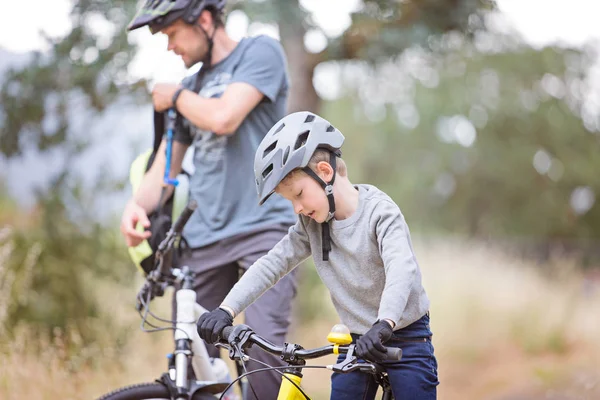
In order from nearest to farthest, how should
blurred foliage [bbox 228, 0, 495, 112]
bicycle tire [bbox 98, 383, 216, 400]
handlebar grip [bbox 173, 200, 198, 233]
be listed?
bicycle tire [bbox 98, 383, 216, 400]
handlebar grip [bbox 173, 200, 198, 233]
blurred foliage [bbox 228, 0, 495, 112]

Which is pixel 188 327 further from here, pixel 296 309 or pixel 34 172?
pixel 296 309

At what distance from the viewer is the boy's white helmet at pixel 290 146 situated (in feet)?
8.04

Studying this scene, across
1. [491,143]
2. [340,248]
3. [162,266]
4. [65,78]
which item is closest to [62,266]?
[65,78]

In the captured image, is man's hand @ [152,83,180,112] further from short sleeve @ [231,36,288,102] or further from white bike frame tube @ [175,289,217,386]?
white bike frame tube @ [175,289,217,386]

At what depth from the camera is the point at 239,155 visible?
3.38 m

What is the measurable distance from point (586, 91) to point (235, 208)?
17.8 metres

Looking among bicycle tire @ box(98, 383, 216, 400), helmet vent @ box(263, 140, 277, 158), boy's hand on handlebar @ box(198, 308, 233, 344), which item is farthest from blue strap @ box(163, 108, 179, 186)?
boy's hand on handlebar @ box(198, 308, 233, 344)

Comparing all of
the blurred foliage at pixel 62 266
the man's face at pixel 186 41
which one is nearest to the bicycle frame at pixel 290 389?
the man's face at pixel 186 41

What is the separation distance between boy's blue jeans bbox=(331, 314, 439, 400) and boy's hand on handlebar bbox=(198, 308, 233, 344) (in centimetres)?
38

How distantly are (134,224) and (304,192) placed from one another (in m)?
1.15

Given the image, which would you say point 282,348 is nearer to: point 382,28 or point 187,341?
point 187,341

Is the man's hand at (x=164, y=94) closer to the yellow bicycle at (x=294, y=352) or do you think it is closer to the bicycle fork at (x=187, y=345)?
the bicycle fork at (x=187, y=345)

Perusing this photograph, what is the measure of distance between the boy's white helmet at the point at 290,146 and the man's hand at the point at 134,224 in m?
0.97

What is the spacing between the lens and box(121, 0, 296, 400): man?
10.6ft
